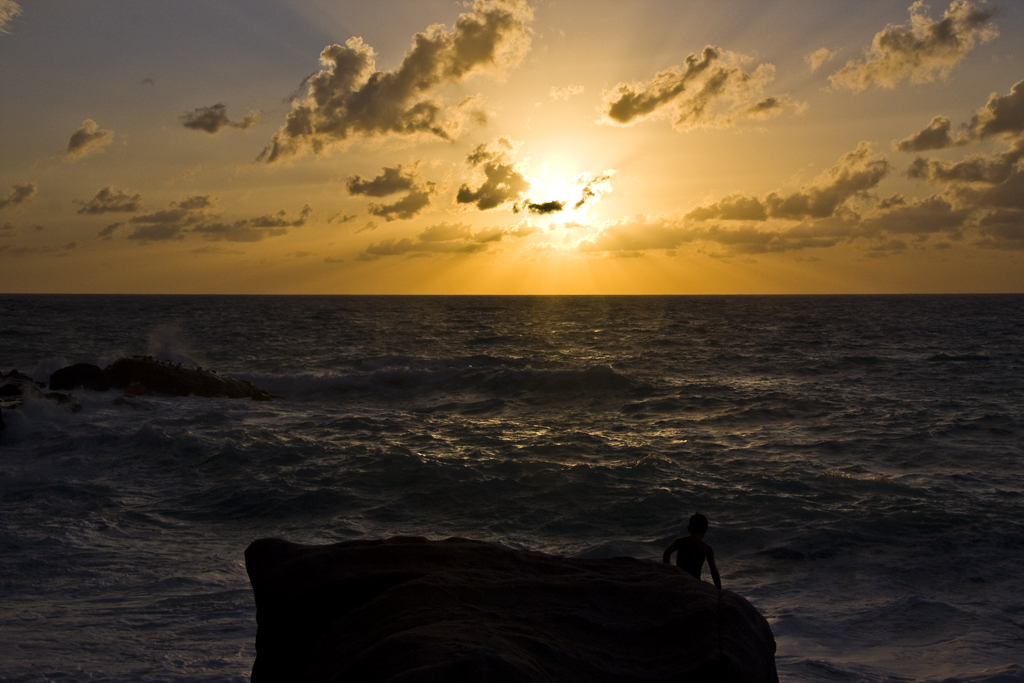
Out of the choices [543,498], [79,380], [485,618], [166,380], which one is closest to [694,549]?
[485,618]

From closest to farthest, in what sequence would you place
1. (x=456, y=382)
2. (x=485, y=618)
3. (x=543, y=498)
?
(x=485, y=618) < (x=543, y=498) < (x=456, y=382)

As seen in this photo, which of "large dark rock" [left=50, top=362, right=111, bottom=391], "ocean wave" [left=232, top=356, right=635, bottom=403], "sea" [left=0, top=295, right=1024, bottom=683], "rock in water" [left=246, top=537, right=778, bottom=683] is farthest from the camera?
"ocean wave" [left=232, top=356, right=635, bottom=403]

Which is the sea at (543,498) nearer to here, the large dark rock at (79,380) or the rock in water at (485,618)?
the large dark rock at (79,380)

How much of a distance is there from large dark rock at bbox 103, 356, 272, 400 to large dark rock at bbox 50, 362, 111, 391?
20cm

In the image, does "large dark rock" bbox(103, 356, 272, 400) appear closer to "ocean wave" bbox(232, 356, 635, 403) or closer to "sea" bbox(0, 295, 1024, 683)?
"sea" bbox(0, 295, 1024, 683)

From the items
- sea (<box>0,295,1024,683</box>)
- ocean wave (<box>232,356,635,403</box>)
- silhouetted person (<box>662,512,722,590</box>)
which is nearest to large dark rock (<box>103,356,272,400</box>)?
sea (<box>0,295,1024,683</box>)

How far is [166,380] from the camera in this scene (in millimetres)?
22328

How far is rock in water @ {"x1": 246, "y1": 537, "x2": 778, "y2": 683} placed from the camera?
3.84 metres

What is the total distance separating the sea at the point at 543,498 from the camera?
7.44 meters

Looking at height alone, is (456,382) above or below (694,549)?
below

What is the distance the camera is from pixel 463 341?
54031mm

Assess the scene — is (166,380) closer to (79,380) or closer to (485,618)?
(79,380)

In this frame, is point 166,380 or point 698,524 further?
point 166,380

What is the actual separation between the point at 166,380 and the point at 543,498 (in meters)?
14.8
